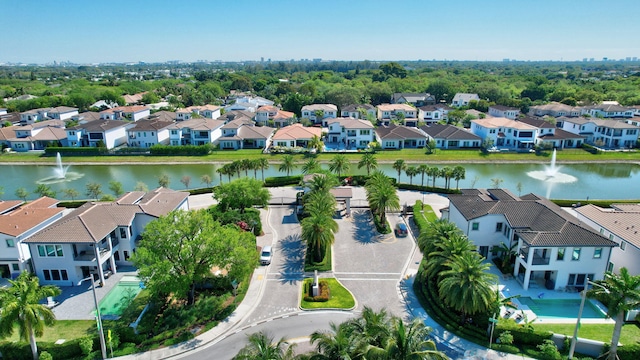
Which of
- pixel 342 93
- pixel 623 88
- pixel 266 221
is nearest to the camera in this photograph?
pixel 266 221

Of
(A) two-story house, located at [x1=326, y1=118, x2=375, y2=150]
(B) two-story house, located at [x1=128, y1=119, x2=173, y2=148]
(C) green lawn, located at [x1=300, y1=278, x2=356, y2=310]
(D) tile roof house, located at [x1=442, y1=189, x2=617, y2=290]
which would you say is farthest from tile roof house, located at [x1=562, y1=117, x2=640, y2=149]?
(B) two-story house, located at [x1=128, y1=119, x2=173, y2=148]

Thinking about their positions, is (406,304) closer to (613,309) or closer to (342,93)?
(613,309)

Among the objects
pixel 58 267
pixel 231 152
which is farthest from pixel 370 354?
pixel 231 152

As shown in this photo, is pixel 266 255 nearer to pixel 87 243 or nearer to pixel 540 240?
pixel 87 243

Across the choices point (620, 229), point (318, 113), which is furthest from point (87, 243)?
point (318, 113)

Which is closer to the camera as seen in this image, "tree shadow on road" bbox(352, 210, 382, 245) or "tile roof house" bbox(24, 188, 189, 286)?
"tile roof house" bbox(24, 188, 189, 286)

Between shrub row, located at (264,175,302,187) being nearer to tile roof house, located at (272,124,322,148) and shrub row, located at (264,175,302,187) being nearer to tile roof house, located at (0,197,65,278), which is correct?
tile roof house, located at (272,124,322,148)

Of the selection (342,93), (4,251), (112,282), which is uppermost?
(342,93)

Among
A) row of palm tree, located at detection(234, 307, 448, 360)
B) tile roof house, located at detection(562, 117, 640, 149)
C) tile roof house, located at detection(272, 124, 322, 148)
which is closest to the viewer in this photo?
row of palm tree, located at detection(234, 307, 448, 360)
